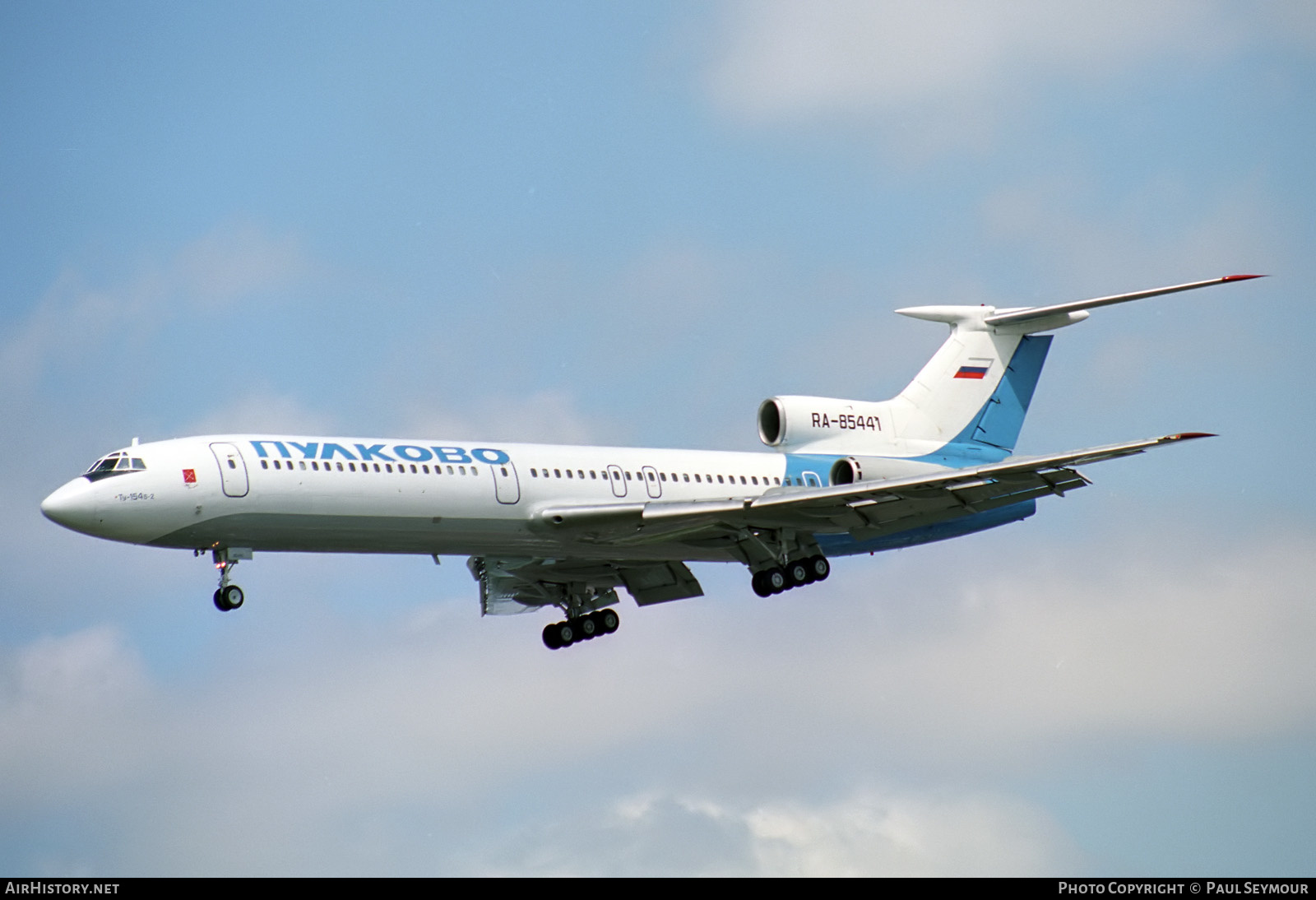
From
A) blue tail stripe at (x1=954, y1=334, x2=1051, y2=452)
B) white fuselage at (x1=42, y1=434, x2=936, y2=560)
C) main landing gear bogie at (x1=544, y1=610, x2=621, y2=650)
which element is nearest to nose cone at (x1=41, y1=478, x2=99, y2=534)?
white fuselage at (x1=42, y1=434, x2=936, y2=560)

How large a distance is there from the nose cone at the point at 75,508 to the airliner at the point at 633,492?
0.03m

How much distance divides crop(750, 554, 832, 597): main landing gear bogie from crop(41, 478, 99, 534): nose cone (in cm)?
1355

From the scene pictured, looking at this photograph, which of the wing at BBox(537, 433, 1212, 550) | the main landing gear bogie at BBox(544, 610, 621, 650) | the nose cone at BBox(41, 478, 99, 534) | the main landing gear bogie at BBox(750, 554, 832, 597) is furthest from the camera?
the main landing gear bogie at BBox(544, 610, 621, 650)

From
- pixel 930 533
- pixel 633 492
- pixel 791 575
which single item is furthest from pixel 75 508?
pixel 930 533

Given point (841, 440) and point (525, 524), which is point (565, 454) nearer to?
point (525, 524)

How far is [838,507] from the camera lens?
39250 mm

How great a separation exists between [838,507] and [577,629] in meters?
7.33

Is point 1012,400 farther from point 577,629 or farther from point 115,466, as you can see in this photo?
point 115,466

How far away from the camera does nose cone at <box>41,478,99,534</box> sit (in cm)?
3403

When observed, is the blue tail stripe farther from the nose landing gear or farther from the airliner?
the nose landing gear

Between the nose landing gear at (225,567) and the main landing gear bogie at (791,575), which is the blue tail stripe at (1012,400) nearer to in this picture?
the main landing gear bogie at (791,575)

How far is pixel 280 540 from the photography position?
116ft

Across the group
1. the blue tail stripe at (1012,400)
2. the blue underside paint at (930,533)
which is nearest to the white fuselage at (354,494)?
the blue underside paint at (930,533)
